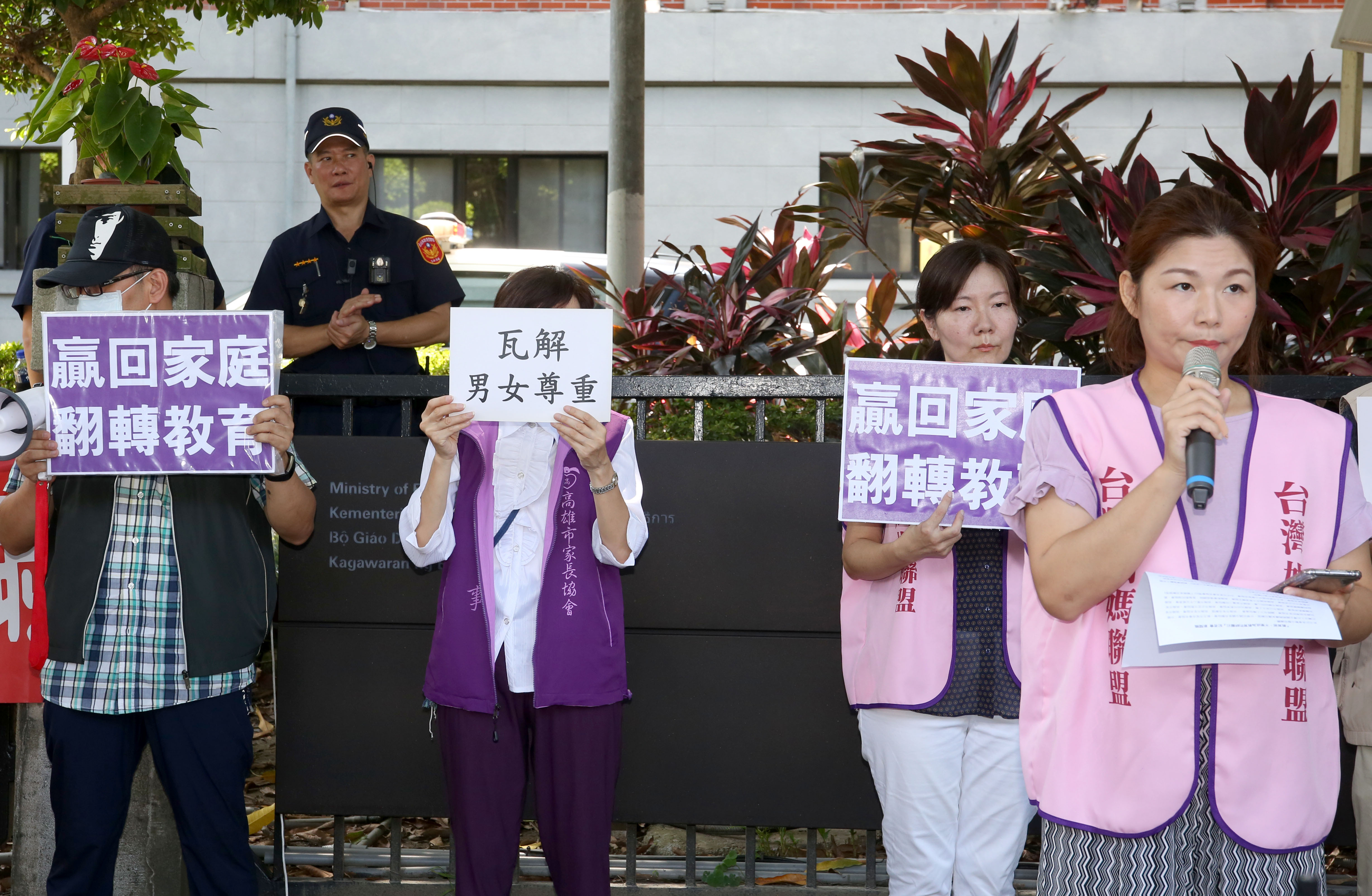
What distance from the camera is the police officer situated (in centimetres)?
409

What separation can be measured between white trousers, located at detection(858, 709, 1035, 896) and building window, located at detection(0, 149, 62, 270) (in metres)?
15.2

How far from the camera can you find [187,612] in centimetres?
297

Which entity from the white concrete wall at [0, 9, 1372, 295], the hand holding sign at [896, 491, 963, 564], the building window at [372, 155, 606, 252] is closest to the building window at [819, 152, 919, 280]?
the white concrete wall at [0, 9, 1372, 295]

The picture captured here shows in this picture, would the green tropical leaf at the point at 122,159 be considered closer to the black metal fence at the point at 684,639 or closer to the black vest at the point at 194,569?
the black metal fence at the point at 684,639

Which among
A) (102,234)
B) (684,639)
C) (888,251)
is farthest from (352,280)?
(888,251)

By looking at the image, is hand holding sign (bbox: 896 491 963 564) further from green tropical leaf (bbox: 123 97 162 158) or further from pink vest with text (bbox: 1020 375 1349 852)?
green tropical leaf (bbox: 123 97 162 158)

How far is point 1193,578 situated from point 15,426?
8.71 ft

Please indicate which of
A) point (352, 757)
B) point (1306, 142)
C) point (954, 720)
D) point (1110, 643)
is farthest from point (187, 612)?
point (1306, 142)

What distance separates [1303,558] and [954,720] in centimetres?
107

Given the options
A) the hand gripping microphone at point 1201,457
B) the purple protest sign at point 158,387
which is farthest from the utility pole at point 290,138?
the hand gripping microphone at point 1201,457

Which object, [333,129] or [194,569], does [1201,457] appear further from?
[333,129]

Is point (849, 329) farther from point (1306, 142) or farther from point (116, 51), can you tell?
point (116, 51)

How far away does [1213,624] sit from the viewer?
5.76 ft

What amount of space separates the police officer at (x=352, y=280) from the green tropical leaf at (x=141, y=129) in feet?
1.86
